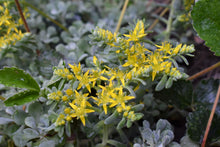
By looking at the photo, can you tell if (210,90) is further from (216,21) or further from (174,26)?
(174,26)

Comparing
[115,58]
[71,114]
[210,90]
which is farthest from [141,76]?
[210,90]

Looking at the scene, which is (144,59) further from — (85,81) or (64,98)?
(64,98)

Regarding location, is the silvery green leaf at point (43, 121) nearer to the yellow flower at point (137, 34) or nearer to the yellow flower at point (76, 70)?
the yellow flower at point (76, 70)

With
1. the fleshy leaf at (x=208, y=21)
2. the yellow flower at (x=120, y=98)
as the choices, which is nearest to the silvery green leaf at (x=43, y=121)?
the yellow flower at (x=120, y=98)

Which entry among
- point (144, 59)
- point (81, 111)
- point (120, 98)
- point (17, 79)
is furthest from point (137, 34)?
point (17, 79)

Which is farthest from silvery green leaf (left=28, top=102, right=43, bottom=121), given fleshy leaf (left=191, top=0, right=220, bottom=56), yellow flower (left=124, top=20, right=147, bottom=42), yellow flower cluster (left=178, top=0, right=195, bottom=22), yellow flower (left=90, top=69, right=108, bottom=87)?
yellow flower cluster (left=178, top=0, right=195, bottom=22)
